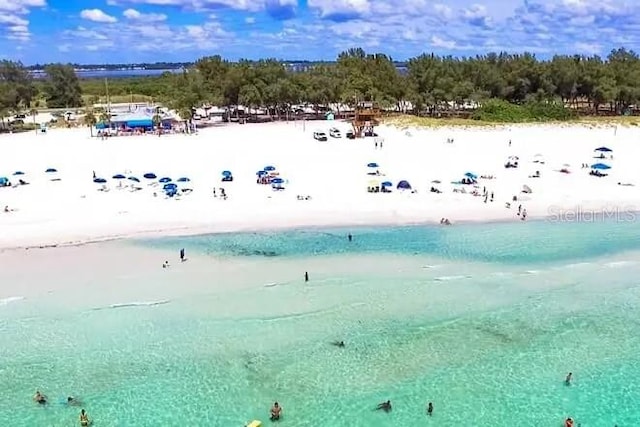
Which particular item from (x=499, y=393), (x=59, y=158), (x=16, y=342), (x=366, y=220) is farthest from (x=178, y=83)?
(x=499, y=393)

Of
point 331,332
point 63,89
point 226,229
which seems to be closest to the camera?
point 331,332

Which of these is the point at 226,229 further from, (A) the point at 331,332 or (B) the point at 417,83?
(B) the point at 417,83

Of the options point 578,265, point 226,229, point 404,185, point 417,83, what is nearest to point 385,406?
point 578,265

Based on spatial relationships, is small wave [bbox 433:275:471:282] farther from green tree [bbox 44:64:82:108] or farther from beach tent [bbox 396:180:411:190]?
green tree [bbox 44:64:82:108]

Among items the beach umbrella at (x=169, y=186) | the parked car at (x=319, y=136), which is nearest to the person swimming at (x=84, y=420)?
the beach umbrella at (x=169, y=186)

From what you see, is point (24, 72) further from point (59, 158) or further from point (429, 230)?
point (429, 230)

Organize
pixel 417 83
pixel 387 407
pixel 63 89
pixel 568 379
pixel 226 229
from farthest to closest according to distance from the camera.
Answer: pixel 63 89 → pixel 417 83 → pixel 226 229 → pixel 568 379 → pixel 387 407
